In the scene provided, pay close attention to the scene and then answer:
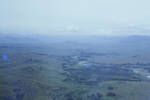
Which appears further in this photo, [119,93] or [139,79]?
[139,79]

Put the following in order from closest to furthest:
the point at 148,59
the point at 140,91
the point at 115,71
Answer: the point at 140,91 → the point at 115,71 → the point at 148,59

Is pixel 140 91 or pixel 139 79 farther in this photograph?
pixel 139 79

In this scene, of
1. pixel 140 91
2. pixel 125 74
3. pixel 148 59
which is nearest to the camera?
pixel 140 91

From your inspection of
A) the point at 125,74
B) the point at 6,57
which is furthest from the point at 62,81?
the point at 6,57

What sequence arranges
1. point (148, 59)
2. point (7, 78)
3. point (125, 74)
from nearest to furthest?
point (7, 78), point (125, 74), point (148, 59)

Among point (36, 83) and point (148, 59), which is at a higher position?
point (36, 83)

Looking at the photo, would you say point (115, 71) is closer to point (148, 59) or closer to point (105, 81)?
point (105, 81)

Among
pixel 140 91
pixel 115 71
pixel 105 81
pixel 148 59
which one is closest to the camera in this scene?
pixel 140 91

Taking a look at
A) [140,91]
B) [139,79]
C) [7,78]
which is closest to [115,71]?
[139,79]

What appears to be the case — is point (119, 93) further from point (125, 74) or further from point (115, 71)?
point (115, 71)
